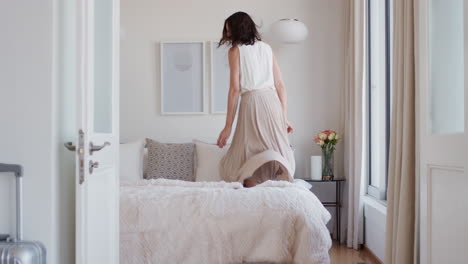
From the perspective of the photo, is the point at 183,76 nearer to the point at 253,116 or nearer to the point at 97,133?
the point at 253,116

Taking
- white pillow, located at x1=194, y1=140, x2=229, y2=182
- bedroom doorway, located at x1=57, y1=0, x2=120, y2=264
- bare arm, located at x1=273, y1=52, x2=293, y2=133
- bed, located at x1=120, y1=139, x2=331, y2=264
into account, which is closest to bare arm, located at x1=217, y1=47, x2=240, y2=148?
bare arm, located at x1=273, y1=52, x2=293, y2=133

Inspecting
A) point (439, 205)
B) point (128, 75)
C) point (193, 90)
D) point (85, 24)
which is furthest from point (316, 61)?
point (85, 24)

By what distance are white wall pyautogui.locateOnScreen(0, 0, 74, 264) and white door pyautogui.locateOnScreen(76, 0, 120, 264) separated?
147 millimetres

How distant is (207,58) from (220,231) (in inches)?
107

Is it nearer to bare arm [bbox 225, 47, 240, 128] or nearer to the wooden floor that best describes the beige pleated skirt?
bare arm [bbox 225, 47, 240, 128]

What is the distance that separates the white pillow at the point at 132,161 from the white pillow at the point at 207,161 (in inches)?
18.6

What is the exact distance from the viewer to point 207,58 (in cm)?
494

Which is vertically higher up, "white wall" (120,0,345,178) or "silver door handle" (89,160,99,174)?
"white wall" (120,0,345,178)

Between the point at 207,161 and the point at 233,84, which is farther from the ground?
the point at 233,84

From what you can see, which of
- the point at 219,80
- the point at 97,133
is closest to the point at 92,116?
the point at 97,133

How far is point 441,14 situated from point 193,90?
296cm

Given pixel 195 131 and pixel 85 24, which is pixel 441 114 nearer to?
pixel 85 24

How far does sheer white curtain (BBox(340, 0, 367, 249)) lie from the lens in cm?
423

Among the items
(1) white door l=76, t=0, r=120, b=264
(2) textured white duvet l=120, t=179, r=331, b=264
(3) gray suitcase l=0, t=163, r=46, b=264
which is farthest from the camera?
(2) textured white duvet l=120, t=179, r=331, b=264
